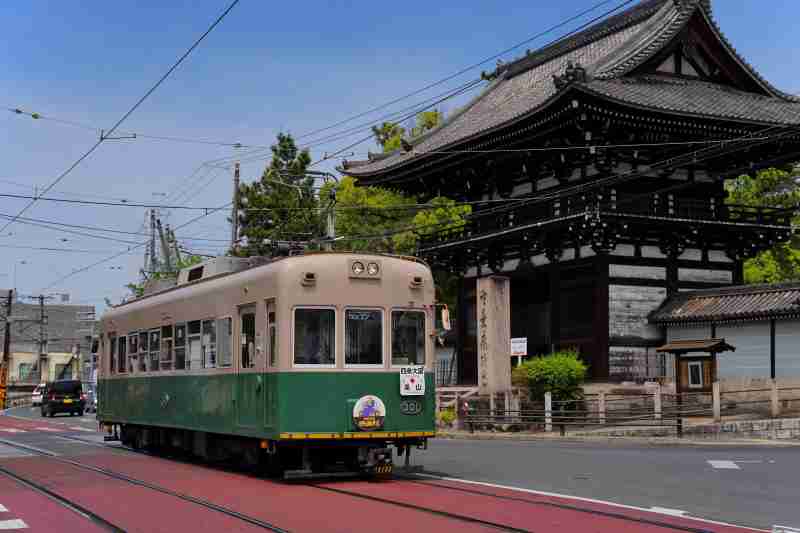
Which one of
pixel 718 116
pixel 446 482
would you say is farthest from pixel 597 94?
pixel 446 482

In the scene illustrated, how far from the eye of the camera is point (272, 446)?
49.4 ft

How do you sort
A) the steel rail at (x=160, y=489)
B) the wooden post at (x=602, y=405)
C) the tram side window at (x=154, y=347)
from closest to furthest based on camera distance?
the steel rail at (x=160, y=489), the tram side window at (x=154, y=347), the wooden post at (x=602, y=405)

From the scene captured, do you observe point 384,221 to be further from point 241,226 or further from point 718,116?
point 718,116

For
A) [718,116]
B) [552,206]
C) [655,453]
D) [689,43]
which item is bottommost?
[655,453]

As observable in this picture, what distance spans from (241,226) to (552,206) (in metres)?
23.6

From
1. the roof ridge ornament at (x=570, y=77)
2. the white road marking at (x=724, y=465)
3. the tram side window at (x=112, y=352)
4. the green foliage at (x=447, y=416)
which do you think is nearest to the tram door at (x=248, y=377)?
the white road marking at (x=724, y=465)

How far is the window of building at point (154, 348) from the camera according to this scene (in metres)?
20.1

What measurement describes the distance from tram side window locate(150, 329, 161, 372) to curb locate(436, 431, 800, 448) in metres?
10.6

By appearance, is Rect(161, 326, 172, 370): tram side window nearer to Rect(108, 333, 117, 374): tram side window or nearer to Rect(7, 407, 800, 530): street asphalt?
Rect(108, 333, 117, 374): tram side window

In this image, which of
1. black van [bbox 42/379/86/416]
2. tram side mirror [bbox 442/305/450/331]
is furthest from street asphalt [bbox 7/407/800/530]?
black van [bbox 42/379/86/416]

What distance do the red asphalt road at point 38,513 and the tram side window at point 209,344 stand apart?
355 cm

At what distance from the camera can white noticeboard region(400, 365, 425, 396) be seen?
15383 millimetres

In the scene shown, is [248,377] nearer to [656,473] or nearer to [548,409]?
[656,473]

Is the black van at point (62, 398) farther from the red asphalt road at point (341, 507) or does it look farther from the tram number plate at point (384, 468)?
the tram number plate at point (384, 468)
